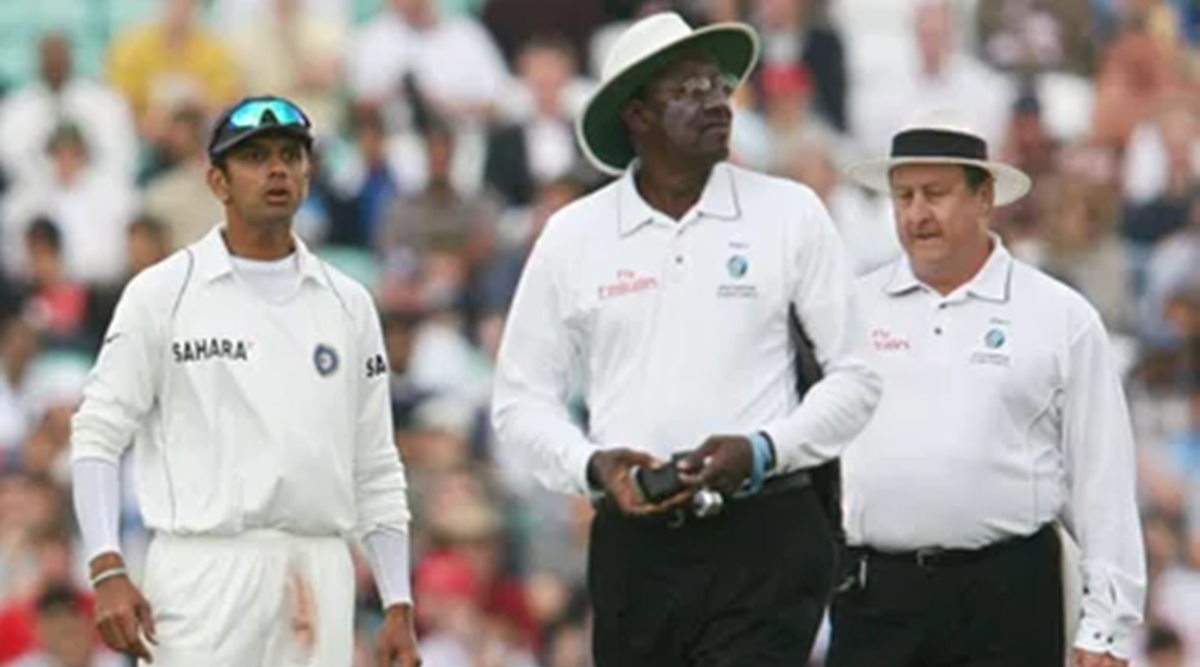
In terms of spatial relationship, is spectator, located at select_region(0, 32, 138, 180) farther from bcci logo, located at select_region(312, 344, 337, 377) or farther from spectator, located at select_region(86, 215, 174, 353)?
bcci logo, located at select_region(312, 344, 337, 377)

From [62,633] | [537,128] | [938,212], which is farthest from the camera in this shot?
[537,128]

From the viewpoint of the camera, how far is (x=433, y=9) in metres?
20.0

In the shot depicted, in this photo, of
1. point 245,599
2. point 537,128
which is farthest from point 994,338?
point 537,128

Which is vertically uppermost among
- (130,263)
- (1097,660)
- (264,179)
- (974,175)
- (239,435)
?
(264,179)

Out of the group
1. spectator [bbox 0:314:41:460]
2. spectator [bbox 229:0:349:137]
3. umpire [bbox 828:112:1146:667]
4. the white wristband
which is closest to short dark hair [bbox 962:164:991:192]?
umpire [bbox 828:112:1146:667]

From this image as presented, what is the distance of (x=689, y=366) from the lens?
9.27 meters

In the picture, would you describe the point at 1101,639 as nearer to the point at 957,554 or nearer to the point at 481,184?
the point at 957,554

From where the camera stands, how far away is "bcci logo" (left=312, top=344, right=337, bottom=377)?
9375 millimetres

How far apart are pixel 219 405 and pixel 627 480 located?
107 cm

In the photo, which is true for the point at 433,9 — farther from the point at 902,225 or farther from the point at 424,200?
the point at 902,225

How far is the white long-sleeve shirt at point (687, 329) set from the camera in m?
9.27

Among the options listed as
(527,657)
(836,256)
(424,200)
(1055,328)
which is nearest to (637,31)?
(836,256)

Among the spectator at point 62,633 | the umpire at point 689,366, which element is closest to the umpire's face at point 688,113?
the umpire at point 689,366

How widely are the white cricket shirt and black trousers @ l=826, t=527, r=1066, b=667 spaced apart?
5.32 ft
